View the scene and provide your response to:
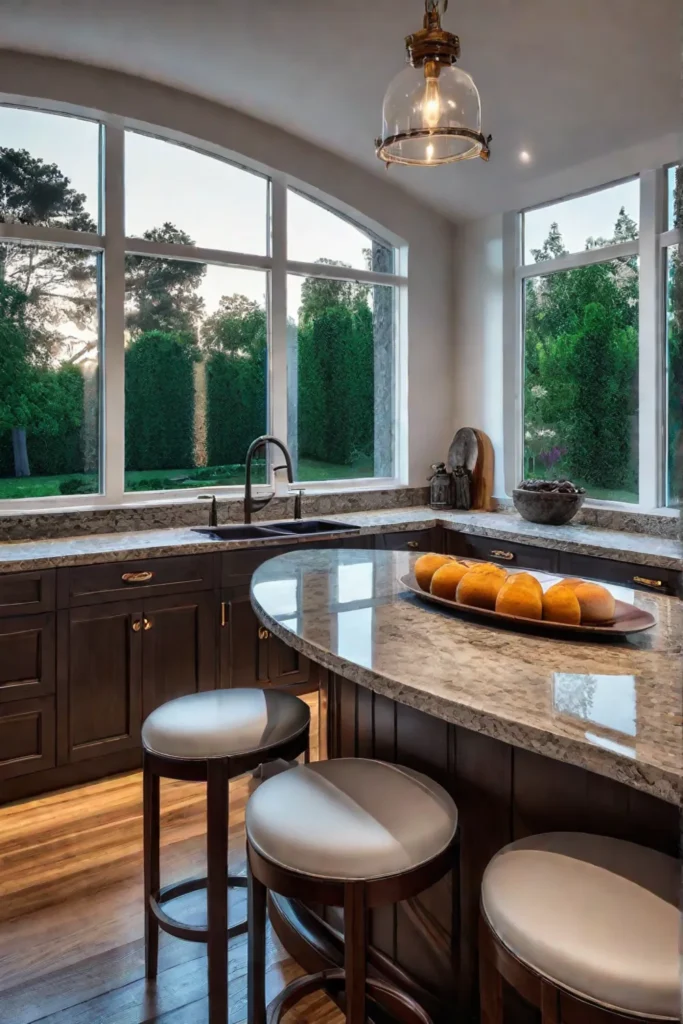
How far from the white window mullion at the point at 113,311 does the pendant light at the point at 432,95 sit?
2217 mm

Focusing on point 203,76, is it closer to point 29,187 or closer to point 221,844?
point 29,187

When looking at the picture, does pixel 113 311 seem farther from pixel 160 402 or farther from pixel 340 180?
pixel 340 180

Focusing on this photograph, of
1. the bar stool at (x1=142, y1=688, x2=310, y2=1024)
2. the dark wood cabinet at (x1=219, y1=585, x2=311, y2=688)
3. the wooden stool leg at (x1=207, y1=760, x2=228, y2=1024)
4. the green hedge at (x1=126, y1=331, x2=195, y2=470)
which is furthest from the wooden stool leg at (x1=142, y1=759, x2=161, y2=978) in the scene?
the green hedge at (x1=126, y1=331, x2=195, y2=470)

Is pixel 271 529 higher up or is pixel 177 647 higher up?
pixel 271 529

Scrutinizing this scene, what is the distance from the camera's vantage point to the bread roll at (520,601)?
1.61 meters

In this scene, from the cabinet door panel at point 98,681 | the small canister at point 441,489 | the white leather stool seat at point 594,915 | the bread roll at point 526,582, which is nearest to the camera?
the white leather stool seat at point 594,915

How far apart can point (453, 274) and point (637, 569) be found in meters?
2.53

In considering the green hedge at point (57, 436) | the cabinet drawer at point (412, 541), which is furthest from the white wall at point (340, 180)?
the green hedge at point (57, 436)

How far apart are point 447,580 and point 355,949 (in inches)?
31.5

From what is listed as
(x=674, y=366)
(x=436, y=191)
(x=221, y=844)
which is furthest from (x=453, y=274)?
(x=674, y=366)

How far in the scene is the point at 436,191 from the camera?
15.2ft

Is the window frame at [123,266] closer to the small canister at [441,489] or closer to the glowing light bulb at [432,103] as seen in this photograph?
the small canister at [441,489]

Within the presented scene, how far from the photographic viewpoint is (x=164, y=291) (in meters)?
4.08

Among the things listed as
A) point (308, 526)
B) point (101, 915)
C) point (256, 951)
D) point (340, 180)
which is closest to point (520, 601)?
point (256, 951)
